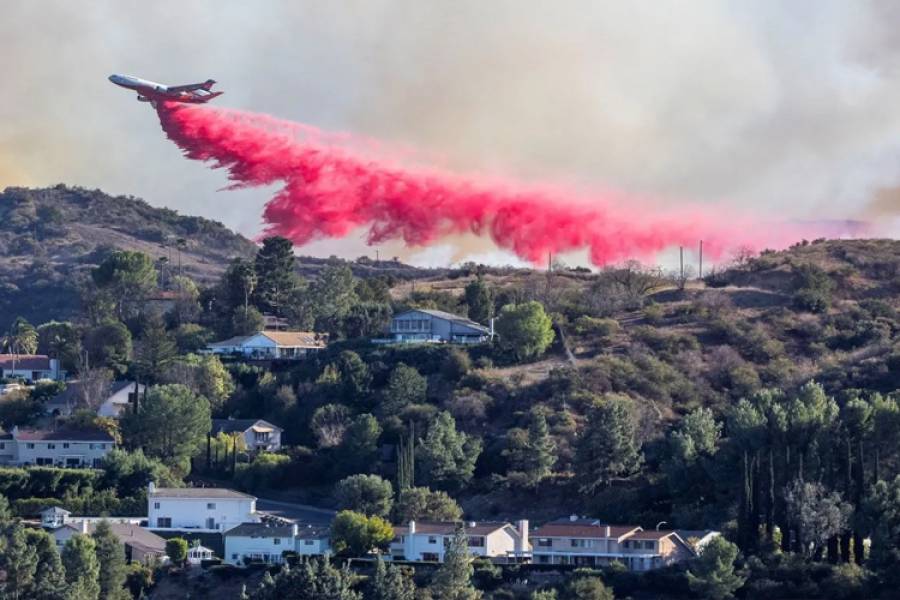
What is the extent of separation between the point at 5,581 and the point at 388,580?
1591 centimetres

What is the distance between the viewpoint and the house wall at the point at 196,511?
316 ft

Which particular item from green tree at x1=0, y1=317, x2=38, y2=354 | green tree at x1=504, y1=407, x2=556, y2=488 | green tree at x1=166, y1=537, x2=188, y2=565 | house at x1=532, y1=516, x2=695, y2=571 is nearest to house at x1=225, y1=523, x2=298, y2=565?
green tree at x1=166, y1=537, x2=188, y2=565

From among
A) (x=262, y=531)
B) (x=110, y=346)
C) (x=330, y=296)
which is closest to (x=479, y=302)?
(x=330, y=296)

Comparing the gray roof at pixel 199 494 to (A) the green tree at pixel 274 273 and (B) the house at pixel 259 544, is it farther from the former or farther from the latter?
(A) the green tree at pixel 274 273

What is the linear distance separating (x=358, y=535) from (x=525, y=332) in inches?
1318

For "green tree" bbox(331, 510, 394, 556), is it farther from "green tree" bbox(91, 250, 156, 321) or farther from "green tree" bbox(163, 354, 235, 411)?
"green tree" bbox(91, 250, 156, 321)

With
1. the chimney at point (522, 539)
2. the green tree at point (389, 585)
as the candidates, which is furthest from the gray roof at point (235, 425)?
the green tree at point (389, 585)

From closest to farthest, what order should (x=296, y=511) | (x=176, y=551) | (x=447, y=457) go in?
1. (x=176, y=551)
2. (x=447, y=457)
3. (x=296, y=511)

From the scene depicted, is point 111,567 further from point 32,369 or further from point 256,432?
point 32,369

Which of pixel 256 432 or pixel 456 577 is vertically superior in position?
pixel 256 432

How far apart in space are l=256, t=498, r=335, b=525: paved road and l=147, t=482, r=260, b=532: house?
7.83 ft

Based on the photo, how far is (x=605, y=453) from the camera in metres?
97.9

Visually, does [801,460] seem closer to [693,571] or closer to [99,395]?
[693,571]

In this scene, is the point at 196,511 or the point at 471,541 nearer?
the point at 471,541
